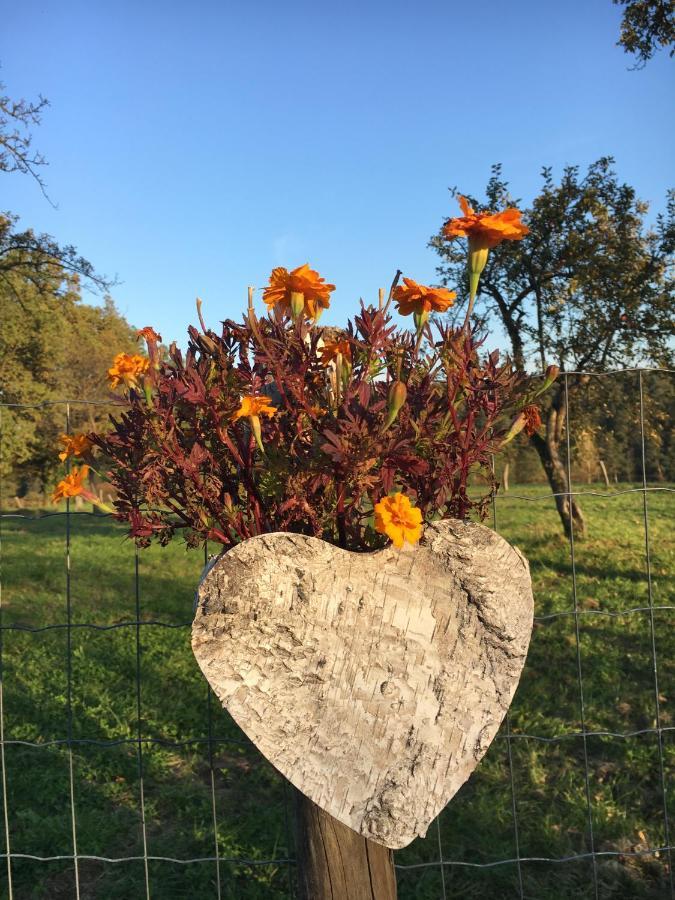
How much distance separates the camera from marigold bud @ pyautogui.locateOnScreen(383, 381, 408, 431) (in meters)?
1.47

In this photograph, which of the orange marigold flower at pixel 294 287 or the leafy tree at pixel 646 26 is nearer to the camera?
the orange marigold flower at pixel 294 287

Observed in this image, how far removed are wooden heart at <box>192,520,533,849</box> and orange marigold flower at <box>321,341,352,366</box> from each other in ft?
1.46

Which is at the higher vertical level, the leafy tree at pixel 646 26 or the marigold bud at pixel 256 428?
the leafy tree at pixel 646 26

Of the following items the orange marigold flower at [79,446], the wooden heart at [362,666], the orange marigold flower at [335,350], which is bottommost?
the wooden heart at [362,666]

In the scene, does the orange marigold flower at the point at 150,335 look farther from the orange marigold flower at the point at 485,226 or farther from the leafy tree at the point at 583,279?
the leafy tree at the point at 583,279

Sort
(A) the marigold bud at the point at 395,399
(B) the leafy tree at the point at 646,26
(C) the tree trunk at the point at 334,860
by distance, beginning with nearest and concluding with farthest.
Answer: (A) the marigold bud at the point at 395,399, (C) the tree trunk at the point at 334,860, (B) the leafy tree at the point at 646,26

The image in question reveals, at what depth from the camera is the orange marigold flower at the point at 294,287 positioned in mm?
1610

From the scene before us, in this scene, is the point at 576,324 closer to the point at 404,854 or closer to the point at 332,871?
the point at 404,854

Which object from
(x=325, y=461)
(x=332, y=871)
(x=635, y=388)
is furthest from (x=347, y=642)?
(x=635, y=388)

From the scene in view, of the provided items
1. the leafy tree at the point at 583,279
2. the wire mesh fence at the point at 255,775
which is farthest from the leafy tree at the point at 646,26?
the wire mesh fence at the point at 255,775

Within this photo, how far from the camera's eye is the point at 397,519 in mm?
1484

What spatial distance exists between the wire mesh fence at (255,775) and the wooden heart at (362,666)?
0.47 metres

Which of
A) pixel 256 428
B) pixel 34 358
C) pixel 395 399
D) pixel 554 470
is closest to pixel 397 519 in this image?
pixel 395 399

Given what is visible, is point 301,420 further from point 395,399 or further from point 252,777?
point 252,777
